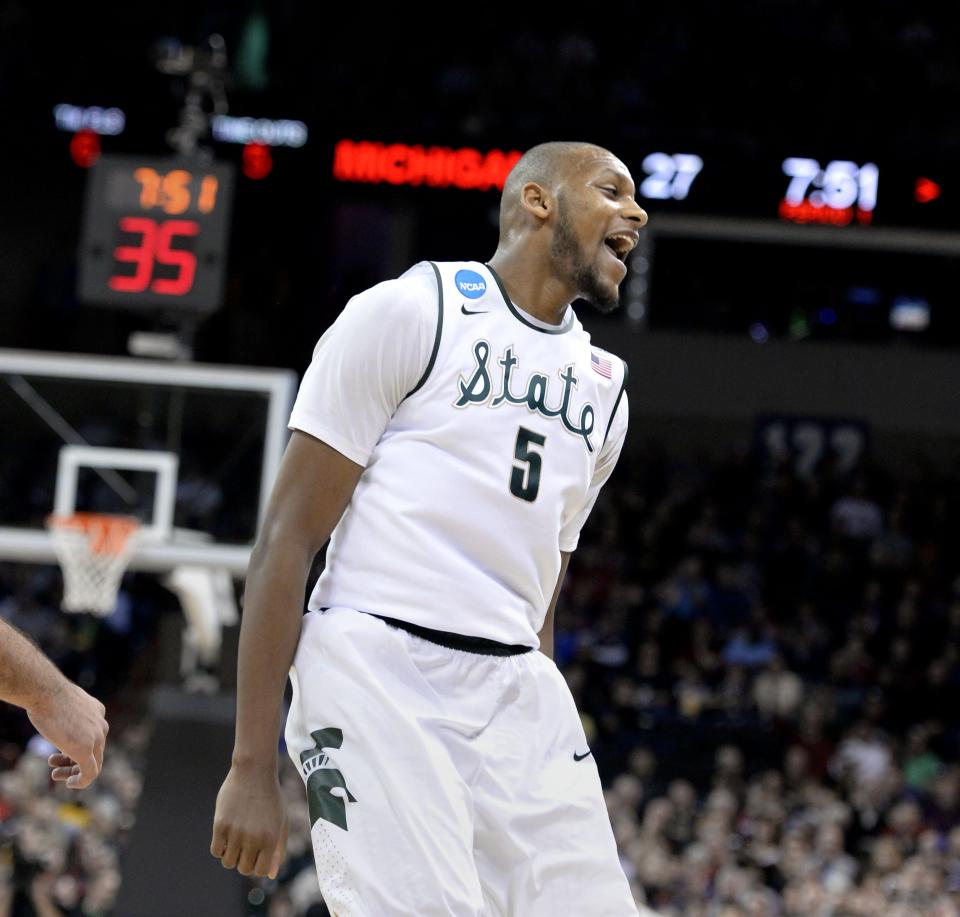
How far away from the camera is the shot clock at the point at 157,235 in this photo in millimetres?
8828

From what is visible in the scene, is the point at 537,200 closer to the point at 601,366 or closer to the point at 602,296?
the point at 602,296

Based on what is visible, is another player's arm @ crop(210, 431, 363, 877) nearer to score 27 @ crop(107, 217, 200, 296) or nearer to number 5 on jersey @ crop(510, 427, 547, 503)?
number 5 on jersey @ crop(510, 427, 547, 503)

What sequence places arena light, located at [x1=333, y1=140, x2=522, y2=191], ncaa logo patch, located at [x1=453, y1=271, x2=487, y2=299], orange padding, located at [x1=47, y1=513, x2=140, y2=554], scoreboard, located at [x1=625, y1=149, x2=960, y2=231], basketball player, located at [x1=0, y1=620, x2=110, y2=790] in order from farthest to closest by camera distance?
arena light, located at [x1=333, y1=140, x2=522, y2=191]
scoreboard, located at [x1=625, y1=149, x2=960, y2=231]
orange padding, located at [x1=47, y1=513, x2=140, y2=554]
ncaa logo patch, located at [x1=453, y1=271, x2=487, y2=299]
basketball player, located at [x1=0, y1=620, x2=110, y2=790]

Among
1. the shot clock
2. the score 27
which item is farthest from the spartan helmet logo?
the score 27

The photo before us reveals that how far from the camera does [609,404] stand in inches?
124

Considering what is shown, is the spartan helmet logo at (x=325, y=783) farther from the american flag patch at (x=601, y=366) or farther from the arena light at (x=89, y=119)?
the arena light at (x=89, y=119)

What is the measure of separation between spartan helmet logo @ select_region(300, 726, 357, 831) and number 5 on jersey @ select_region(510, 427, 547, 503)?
55 cm

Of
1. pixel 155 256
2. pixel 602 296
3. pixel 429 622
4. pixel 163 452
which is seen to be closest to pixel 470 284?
pixel 602 296

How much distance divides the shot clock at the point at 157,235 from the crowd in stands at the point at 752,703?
3.96m

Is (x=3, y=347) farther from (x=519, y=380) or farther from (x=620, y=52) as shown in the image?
(x=519, y=380)

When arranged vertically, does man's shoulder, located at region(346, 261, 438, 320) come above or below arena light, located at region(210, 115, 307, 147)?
below

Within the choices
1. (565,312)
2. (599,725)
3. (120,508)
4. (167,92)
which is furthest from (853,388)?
(565,312)

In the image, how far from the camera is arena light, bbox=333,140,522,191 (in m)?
14.6

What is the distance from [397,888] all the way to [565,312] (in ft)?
3.92
